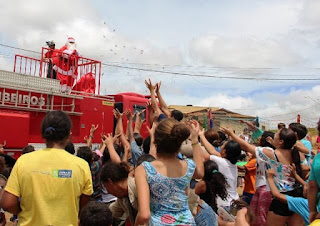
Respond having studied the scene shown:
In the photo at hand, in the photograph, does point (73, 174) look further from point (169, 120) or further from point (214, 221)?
point (214, 221)

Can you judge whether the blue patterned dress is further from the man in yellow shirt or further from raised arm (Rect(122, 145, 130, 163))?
raised arm (Rect(122, 145, 130, 163))

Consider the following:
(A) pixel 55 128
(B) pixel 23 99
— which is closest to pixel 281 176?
(A) pixel 55 128

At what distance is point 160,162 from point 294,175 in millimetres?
2020

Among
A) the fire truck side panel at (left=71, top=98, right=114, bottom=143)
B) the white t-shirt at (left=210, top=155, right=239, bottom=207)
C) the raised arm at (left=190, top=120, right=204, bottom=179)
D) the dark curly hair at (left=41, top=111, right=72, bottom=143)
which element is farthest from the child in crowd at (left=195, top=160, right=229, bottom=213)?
the fire truck side panel at (left=71, top=98, right=114, bottom=143)

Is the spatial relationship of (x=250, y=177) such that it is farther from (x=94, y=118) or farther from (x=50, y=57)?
(x=50, y=57)

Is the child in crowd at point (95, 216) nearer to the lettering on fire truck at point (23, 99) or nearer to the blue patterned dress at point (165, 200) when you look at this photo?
the blue patterned dress at point (165, 200)

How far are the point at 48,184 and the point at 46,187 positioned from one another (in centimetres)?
2

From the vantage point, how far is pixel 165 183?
227 centimetres

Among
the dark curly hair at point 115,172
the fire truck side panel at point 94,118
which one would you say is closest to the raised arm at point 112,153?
the dark curly hair at point 115,172

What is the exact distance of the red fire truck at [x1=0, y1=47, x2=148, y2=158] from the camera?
6.86m

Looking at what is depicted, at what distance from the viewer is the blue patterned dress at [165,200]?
2.25 metres

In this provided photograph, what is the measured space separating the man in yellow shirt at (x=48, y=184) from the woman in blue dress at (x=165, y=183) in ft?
1.77

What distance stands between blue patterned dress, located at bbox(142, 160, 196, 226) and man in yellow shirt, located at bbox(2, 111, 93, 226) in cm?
57

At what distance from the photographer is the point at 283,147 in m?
3.76
